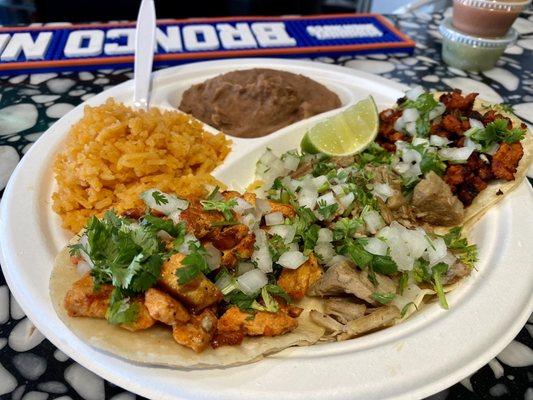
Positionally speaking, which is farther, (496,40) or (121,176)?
(496,40)

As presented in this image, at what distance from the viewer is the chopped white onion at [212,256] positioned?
167cm

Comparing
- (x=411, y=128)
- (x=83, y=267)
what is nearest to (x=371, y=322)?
(x=83, y=267)

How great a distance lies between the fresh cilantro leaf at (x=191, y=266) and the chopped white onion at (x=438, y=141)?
1.44m

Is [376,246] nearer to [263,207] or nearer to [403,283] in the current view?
[403,283]

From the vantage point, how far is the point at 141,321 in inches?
57.9

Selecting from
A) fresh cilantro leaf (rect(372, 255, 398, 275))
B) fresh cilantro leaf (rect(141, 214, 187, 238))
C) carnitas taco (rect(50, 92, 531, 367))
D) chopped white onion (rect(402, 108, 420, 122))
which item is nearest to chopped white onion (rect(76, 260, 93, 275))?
carnitas taco (rect(50, 92, 531, 367))

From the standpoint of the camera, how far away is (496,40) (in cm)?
360

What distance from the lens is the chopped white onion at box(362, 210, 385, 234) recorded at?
1.97m

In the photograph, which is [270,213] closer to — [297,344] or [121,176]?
[297,344]

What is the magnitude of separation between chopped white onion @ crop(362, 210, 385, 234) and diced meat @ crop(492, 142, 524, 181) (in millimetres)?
732

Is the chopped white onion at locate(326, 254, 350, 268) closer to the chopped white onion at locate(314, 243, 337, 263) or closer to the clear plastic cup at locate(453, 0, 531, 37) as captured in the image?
the chopped white onion at locate(314, 243, 337, 263)

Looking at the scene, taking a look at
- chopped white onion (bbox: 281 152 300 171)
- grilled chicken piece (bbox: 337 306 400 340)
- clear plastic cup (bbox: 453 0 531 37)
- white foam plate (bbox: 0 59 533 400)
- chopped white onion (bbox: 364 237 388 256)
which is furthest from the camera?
clear plastic cup (bbox: 453 0 531 37)

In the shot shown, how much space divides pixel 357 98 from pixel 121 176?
1627 mm

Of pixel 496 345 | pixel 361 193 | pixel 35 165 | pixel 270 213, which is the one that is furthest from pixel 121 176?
pixel 496 345
